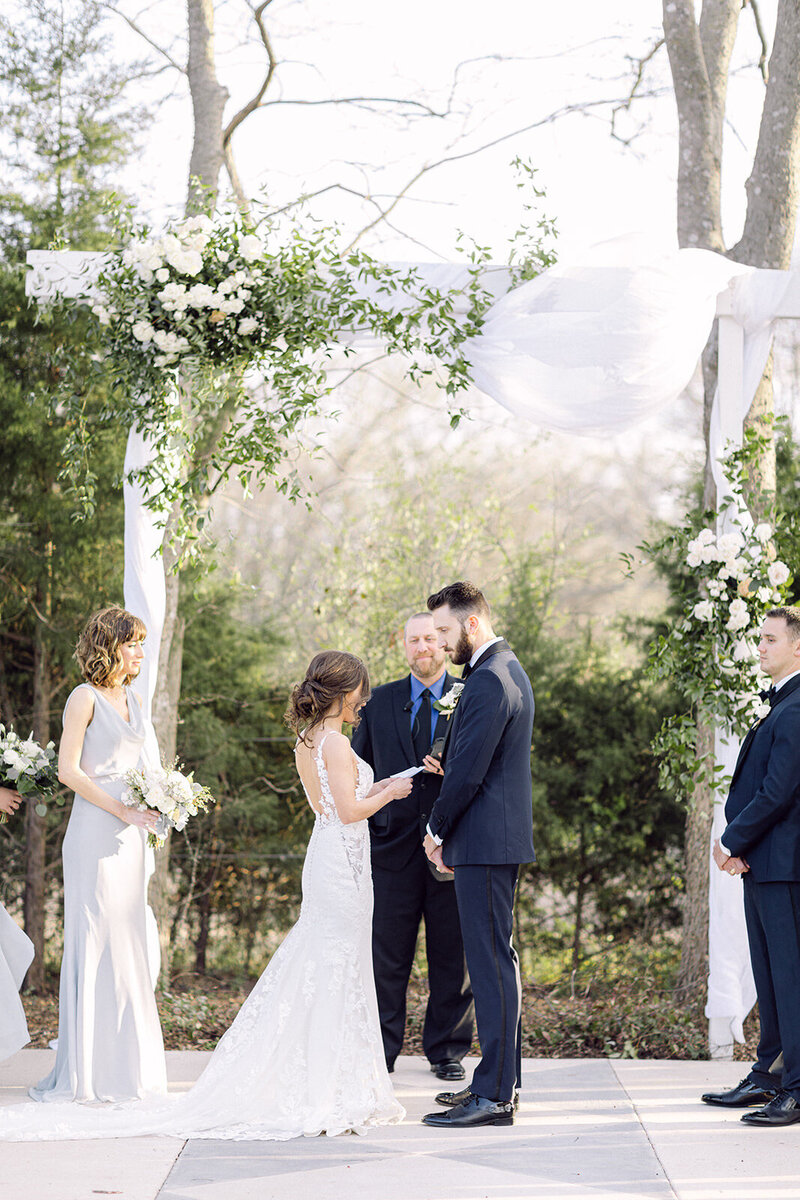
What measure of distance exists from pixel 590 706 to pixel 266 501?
8808 millimetres

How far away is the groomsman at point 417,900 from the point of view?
4695 mm

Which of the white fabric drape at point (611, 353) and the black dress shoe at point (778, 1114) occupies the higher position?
the white fabric drape at point (611, 353)

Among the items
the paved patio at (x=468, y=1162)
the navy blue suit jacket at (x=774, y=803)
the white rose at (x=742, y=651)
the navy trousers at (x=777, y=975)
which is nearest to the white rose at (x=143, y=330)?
the white rose at (x=742, y=651)

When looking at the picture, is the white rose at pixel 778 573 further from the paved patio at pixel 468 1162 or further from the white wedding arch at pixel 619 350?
the paved patio at pixel 468 1162

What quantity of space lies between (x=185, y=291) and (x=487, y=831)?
2549 mm

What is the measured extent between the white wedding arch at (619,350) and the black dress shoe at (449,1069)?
1.18 meters

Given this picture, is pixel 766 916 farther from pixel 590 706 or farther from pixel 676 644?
pixel 590 706

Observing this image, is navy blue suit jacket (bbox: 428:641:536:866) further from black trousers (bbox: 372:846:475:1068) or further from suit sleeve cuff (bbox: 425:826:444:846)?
black trousers (bbox: 372:846:475:1068)

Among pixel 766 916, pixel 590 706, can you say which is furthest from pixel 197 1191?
pixel 590 706

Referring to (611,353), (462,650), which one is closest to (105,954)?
(462,650)

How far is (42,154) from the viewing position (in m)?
6.76

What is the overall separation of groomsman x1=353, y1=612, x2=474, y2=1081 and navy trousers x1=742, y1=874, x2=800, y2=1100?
1.16 metres

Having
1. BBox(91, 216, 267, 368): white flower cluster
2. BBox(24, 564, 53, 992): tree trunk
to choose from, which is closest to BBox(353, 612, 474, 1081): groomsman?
BBox(91, 216, 267, 368): white flower cluster

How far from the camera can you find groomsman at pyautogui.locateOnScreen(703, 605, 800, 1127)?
3.92 m
